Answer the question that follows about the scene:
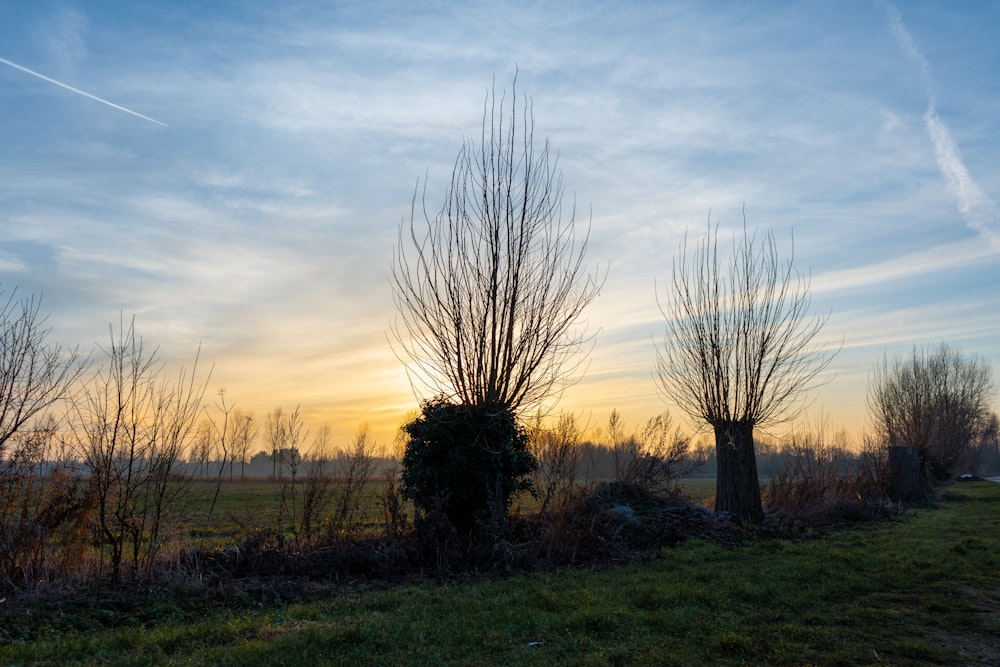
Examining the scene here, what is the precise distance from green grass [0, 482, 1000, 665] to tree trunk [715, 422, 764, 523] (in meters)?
6.33

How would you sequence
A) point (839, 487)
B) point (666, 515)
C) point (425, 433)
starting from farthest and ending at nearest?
1. point (839, 487)
2. point (666, 515)
3. point (425, 433)

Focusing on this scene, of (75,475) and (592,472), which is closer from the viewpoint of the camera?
(75,475)

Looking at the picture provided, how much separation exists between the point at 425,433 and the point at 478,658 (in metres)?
6.14

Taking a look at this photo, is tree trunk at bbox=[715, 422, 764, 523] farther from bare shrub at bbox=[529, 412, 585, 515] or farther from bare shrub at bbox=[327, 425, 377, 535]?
bare shrub at bbox=[327, 425, 377, 535]

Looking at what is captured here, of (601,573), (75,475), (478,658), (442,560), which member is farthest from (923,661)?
(75,475)

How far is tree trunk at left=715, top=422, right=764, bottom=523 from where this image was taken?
664 inches

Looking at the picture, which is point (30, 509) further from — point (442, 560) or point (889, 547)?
point (889, 547)

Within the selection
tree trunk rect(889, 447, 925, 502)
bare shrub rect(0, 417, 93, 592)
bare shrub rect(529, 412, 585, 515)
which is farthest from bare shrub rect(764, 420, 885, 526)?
bare shrub rect(0, 417, 93, 592)

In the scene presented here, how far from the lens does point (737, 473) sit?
1711 centimetres

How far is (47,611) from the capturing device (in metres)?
7.26

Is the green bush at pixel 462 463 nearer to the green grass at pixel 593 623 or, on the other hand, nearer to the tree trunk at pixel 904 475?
the green grass at pixel 593 623

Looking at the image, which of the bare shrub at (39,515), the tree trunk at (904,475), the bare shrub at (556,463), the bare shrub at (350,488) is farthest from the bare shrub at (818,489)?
the bare shrub at (39,515)

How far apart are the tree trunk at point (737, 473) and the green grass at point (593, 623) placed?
6.33 m

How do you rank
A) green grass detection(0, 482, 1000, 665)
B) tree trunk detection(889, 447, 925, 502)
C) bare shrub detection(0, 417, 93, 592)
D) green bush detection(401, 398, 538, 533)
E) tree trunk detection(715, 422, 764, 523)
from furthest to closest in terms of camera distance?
tree trunk detection(889, 447, 925, 502) → tree trunk detection(715, 422, 764, 523) → green bush detection(401, 398, 538, 533) → bare shrub detection(0, 417, 93, 592) → green grass detection(0, 482, 1000, 665)
